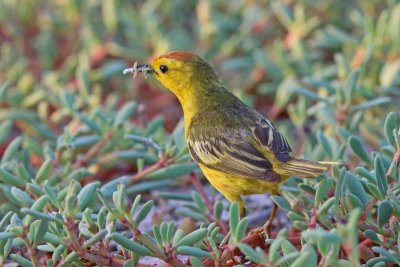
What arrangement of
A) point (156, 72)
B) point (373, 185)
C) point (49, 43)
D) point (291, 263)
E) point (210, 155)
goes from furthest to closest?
point (49, 43) → point (156, 72) → point (210, 155) → point (373, 185) → point (291, 263)

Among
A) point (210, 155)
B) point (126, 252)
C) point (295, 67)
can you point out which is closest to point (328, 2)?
point (295, 67)

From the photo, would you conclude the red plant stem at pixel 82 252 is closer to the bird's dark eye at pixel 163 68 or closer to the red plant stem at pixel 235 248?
the red plant stem at pixel 235 248

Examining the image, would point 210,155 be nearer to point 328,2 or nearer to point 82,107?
point 82,107

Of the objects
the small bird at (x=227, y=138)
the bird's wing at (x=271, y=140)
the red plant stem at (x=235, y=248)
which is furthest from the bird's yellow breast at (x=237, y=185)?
the red plant stem at (x=235, y=248)

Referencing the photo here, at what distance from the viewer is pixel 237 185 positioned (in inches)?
119

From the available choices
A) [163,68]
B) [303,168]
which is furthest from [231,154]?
[163,68]

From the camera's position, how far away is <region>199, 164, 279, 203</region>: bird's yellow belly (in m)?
2.97

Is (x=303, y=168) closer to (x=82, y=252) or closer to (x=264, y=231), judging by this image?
(x=264, y=231)

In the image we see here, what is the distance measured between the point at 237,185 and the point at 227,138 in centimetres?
28

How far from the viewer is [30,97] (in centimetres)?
453

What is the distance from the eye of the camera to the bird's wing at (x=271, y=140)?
2.97m

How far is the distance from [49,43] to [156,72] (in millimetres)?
2000

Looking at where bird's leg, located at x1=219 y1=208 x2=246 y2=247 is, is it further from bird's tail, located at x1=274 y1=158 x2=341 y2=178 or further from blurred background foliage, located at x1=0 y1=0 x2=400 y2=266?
bird's tail, located at x1=274 y1=158 x2=341 y2=178

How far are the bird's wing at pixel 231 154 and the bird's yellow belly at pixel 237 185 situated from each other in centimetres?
4
